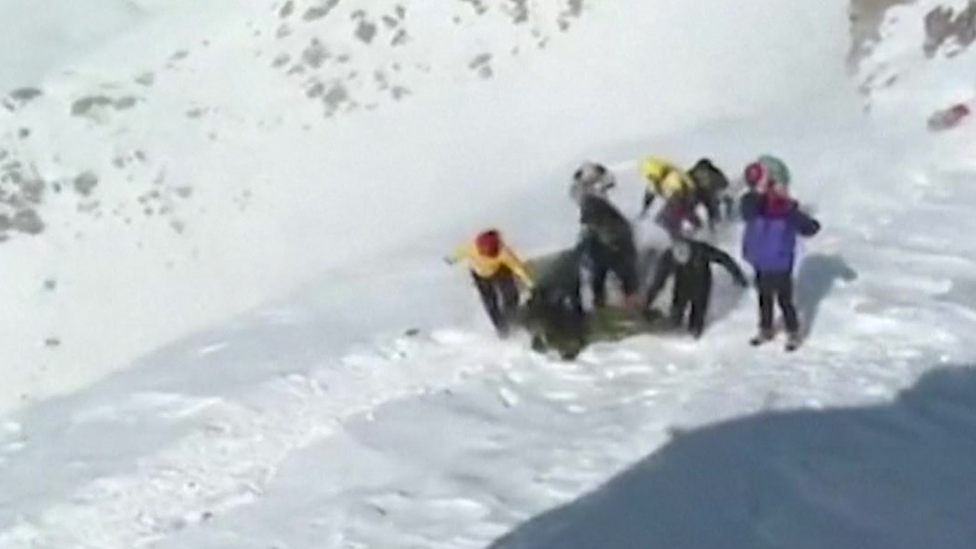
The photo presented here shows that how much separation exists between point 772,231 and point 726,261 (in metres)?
1.02

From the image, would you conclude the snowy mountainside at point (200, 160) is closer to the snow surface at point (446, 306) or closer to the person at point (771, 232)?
the snow surface at point (446, 306)

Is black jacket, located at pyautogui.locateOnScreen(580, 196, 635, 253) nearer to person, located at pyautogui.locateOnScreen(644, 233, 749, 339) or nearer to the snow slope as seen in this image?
person, located at pyautogui.locateOnScreen(644, 233, 749, 339)

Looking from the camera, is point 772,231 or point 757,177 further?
point 757,177

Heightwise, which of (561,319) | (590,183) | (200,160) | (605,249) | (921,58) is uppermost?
(921,58)

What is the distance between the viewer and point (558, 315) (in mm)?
16203

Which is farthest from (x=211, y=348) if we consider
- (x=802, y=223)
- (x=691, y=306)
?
(x=802, y=223)

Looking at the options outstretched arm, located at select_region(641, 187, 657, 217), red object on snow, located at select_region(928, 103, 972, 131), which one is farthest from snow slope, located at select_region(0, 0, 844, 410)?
outstretched arm, located at select_region(641, 187, 657, 217)

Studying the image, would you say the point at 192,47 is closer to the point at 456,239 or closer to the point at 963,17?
the point at 456,239

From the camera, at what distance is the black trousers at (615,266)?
54.0ft

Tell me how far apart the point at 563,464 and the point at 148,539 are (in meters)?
2.90

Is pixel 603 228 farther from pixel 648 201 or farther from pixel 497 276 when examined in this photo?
pixel 648 201

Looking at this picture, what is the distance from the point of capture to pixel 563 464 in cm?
1452

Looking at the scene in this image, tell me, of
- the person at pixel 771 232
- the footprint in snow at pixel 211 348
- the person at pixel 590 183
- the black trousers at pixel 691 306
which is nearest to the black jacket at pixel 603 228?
the person at pixel 590 183

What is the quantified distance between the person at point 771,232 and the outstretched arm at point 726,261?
515mm
